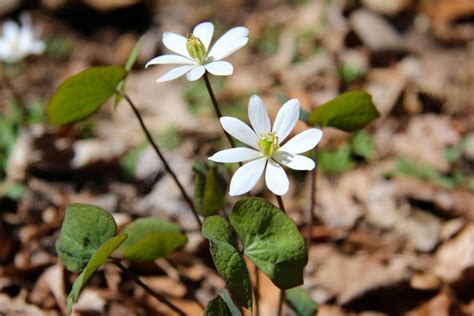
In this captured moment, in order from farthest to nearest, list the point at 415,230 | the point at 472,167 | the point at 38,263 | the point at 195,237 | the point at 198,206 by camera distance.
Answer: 1. the point at 472,167
2. the point at 415,230
3. the point at 195,237
4. the point at 38,263
5. the point at 198,206

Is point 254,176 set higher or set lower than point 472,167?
higher

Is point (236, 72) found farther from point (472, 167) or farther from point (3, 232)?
point (3, 232)

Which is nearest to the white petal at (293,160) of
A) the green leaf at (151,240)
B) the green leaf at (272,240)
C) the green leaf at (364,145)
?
the green leaf at (272,240)

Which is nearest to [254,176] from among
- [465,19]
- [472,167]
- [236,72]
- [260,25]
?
[472,167]

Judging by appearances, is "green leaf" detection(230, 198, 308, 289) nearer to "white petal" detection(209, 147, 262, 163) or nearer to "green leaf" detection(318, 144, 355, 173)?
"white petal" detection(209, 147, 262, 163)

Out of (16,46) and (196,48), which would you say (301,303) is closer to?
(196,48)

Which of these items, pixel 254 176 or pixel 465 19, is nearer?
pixel 254 176
